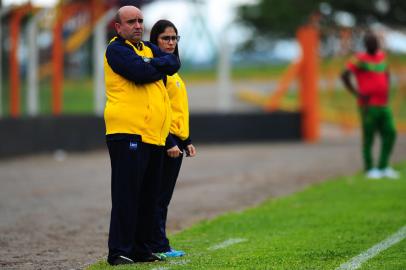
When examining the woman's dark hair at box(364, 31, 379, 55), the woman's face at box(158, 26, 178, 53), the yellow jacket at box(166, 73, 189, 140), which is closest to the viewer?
the woman's face at box(158, 26, 178, 53)

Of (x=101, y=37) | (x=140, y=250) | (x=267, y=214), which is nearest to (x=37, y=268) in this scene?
(x=140, y=250)

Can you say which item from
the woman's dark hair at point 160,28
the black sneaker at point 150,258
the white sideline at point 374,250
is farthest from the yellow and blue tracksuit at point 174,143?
the white sideline at point 374,250

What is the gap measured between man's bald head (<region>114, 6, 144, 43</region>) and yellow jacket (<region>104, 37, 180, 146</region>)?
0.25 feet

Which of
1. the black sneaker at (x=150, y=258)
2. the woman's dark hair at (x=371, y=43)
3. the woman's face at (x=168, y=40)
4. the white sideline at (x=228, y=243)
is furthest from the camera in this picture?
the woman's dark hair at (x=371, y=43)

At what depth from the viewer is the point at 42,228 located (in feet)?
37.8

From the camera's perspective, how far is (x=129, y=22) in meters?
8.31

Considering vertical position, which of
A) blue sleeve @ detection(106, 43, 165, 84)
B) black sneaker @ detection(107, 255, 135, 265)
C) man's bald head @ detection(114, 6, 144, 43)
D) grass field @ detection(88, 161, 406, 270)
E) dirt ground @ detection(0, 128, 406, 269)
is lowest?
dirt ground @ detection(0, 128, 406, 269)

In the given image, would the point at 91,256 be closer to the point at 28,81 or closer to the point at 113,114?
the point at 113,114

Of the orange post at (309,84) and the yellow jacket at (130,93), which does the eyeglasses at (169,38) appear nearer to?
the yellow jacket at (130,93)

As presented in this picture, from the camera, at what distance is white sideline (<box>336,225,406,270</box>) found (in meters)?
8.31

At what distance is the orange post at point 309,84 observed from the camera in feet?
91.1

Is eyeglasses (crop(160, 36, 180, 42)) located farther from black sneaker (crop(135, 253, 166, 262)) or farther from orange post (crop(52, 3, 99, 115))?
orange post (crop(52, 3, 99, 115))

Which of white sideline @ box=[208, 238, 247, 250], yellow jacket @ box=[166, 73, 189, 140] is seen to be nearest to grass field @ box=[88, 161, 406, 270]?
white sideline @ box=[208, 238, 247, 250]

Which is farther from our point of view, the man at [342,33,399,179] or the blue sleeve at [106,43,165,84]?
the man at [342,33,399,179]
